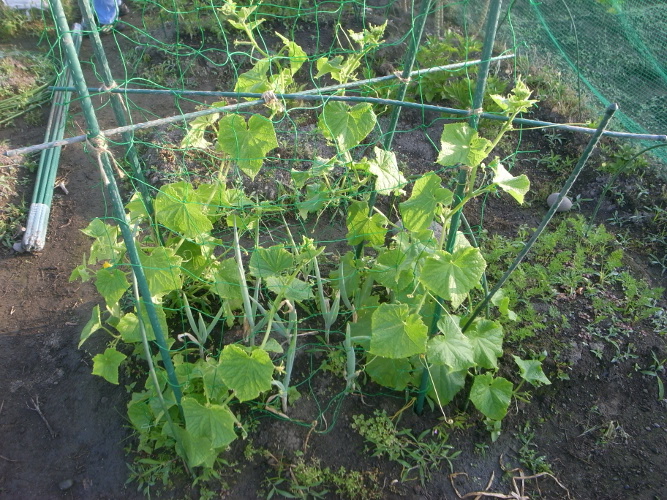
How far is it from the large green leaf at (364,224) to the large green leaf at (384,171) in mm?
257

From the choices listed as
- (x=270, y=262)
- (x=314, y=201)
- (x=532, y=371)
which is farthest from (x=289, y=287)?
(x=532, y=371)

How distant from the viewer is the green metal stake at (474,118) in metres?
1.87

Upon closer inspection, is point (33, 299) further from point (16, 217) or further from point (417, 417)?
point (417, 417)

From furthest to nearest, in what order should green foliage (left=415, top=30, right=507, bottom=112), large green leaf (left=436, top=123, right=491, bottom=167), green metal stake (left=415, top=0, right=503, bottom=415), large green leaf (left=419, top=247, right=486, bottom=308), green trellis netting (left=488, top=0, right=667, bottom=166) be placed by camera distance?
green trellis netting (left=488, top=0, right=667, bottom=166)
green foliage (left=415, top=30, right=507, bottom=112)
large green leaf (left=419, top=247, right=486, bottom=308)
large green leaf (left=436, top=123, right=491, bottom=167)
green metal stake (left=415, top=0, right=503, bottom=415)

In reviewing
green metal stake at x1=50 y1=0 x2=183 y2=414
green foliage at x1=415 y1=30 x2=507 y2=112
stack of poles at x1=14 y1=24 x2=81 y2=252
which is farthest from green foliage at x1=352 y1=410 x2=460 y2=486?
green foliage at x1=415 y1=30 x2=507 y2=112

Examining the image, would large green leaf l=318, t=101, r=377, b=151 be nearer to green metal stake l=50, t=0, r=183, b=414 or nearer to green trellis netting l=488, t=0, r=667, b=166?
green metal stake l=50, t=0, r=183, b=414

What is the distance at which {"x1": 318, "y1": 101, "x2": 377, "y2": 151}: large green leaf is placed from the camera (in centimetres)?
229

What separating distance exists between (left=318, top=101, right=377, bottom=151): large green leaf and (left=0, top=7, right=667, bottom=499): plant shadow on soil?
1.14 m

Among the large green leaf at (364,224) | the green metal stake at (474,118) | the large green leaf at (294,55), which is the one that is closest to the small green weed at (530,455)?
the green metal stake at (474,118)

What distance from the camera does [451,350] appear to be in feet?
7.63

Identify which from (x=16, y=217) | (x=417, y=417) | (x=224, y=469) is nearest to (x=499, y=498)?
(x=417, y=417)

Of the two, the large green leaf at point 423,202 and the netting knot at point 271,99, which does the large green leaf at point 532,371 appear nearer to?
the large green leaf at point 423,202

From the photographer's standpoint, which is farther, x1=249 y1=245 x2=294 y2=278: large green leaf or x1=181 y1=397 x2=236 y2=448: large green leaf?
x1=249 y1=245 x2=294 y2=278: large green leaf

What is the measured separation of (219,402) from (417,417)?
102 centimetres
